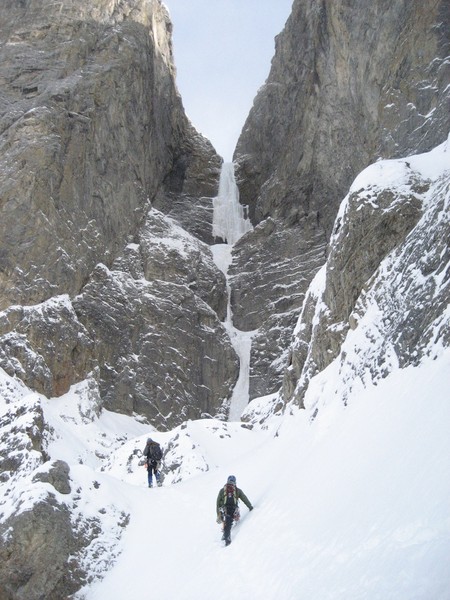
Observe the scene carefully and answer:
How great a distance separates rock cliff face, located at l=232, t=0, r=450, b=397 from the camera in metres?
35.9

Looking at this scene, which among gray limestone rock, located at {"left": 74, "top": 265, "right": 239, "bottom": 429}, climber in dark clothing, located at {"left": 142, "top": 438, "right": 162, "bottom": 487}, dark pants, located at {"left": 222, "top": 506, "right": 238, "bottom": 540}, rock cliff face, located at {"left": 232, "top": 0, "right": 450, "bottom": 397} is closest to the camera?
dark pants, located at {"left": 222, "top": 506, "right": 238, "bottom": 540}

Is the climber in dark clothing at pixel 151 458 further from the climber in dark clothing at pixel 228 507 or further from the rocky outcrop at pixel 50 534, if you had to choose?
the climber in dark clothing at pixel 228 507

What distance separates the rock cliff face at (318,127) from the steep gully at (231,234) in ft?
2.05

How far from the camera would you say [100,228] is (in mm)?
46000

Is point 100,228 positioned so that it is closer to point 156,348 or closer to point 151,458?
point 156,348

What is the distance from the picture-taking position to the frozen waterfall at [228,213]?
183 ft

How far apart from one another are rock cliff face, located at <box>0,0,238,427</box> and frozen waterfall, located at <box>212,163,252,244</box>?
2.65 ft

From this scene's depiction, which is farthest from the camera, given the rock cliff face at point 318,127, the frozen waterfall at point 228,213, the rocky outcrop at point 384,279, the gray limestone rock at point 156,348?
the frozen waterfall at point 228,213

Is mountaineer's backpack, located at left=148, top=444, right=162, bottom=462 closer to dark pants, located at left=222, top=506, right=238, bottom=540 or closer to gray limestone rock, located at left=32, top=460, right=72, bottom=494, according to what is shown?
gray limestone rock, located at left=32, top=460, right=72, bottom=494

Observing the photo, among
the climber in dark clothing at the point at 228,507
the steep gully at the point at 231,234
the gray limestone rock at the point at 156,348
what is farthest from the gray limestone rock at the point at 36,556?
the steep gully at the point at 231,234

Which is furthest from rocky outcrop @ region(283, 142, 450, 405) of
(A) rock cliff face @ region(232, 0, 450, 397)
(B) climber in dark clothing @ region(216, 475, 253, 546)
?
(A) rock cliff face @ region(232, 0, 450, 397)

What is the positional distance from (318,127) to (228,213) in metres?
10.7

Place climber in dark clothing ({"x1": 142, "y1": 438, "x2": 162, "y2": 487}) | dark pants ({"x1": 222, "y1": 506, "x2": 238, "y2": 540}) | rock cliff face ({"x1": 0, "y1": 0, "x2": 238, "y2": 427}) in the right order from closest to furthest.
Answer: dark pants ({"x1": 222, "y1": 506, "x2": 238, "y2": 540}), climber in dark clothing ({"x1": 142, "y1": 438, "x2": 162, "y2": 487}), rock cliff face ({"x1": 0, "y1": 0, "x2": 238, "y2": 427})

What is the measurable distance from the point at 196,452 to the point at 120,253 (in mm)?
24944
